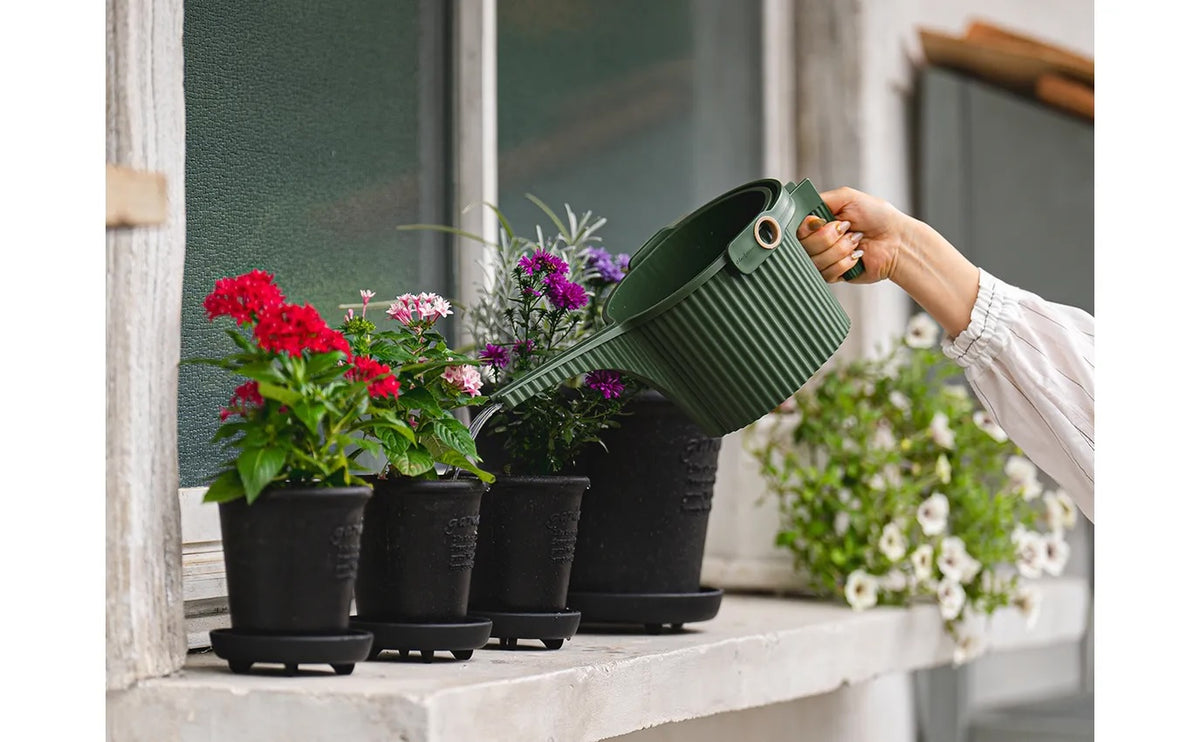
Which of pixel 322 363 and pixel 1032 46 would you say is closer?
pixel 322 363

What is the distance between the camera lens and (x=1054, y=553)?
1.91 meters

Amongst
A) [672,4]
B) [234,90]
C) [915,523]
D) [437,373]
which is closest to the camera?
[437,373]

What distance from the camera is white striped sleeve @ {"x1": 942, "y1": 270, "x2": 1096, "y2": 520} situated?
1.27 m

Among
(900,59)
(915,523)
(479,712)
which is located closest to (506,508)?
(479,712)

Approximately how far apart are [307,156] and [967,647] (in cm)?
112

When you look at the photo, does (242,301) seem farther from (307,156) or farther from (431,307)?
(307,156)

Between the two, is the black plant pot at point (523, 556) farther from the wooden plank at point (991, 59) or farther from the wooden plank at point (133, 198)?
the wooden plank at point (991, 59)

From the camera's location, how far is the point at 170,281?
98 cm

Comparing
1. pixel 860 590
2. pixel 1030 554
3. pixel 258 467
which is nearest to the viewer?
pixel 258 467

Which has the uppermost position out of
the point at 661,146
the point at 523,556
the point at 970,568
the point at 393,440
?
the point at 661,146

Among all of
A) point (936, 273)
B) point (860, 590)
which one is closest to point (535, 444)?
point (936, 273)

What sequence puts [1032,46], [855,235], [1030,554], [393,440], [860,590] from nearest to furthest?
[393,440] < [855,235] < [860,590] < [1030,554] < [1032,46]
